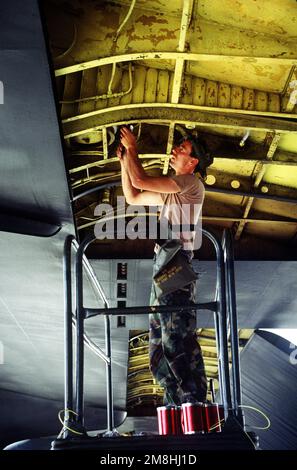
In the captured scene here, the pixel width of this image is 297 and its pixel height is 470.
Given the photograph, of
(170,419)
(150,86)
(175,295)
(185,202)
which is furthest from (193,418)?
(150,86)

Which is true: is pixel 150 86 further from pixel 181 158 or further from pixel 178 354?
pixel 178 354

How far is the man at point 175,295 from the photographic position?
10.9ft

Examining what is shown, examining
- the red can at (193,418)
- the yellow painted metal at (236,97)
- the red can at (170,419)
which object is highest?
the yellow painted metal at (236,97)

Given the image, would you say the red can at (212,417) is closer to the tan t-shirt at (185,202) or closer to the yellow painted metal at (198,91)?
the tan t-shirt at (185,202)

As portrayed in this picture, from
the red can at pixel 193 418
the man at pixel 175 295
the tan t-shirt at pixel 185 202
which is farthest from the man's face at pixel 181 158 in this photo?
the red can at pixel 193 418

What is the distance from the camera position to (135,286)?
6.73 m

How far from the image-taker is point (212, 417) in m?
2.79

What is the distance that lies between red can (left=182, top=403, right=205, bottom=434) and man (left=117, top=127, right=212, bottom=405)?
1.43ft

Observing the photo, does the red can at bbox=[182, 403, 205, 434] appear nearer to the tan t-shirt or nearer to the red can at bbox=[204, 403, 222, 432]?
the red can at bbox=[204, 403, 222, 432]

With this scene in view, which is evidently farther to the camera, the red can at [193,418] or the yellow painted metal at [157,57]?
the yellow painted metal at [157,57]

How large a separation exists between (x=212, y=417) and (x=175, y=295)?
0.90 metres
